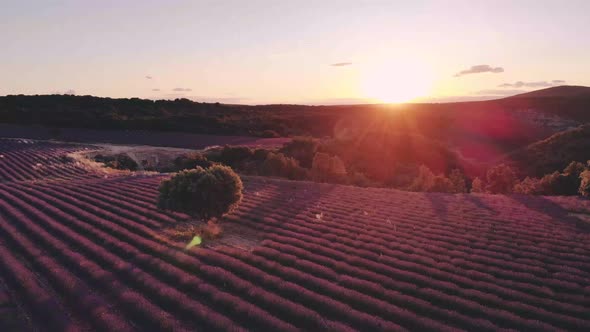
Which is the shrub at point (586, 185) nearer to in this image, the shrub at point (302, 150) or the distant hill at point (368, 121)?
the shrub at point (302, 150)

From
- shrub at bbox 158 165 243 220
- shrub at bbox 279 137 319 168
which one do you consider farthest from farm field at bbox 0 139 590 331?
shrub at bbox 279 137 319 168

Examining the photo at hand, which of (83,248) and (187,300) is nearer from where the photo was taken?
(187,300)

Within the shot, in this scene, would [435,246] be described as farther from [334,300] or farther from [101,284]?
[101,284]

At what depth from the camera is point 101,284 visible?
10930mm

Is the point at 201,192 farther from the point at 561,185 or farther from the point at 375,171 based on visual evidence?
the point at 375,171

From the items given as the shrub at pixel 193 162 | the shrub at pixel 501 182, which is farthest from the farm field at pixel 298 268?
the shrub at pixel 193 162

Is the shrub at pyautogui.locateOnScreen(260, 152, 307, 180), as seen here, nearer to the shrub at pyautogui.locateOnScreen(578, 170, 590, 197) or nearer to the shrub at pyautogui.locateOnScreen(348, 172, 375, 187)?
the shrub at pyautogui.locateOnScreen(348, 172, 375, 187)

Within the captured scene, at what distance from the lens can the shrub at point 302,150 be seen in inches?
1720

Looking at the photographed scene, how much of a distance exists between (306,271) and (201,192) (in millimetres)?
5406

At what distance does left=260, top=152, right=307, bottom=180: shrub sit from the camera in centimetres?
3644

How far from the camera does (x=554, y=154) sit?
44.7 meters

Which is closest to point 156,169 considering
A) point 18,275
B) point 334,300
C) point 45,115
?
point 18,275

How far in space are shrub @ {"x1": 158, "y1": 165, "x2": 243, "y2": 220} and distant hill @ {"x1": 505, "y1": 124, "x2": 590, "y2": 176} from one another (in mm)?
36052

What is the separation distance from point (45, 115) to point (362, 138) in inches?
2371
